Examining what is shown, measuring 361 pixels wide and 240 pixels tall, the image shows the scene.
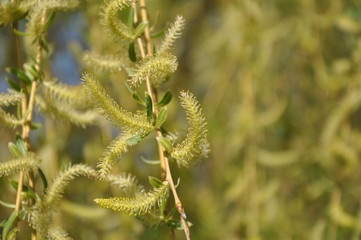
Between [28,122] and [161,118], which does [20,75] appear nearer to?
[28,122]

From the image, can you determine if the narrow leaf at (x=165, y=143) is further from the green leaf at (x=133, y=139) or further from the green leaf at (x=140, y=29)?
the green leaf at (x=140, y=29)

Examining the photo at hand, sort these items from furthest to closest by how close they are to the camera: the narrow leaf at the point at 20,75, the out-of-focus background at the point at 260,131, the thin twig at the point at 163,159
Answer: the out-of-focus background at the point at 260,131 < the narrow leaf at the point at 20,75 < the thin twig at the point at 163,159

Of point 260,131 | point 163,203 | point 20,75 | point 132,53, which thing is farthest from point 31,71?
point 260,131

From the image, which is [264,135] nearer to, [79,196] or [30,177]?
[79,196]

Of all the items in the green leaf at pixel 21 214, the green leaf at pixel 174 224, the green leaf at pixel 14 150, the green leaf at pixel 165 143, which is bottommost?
the green leaf at pixel 174 224

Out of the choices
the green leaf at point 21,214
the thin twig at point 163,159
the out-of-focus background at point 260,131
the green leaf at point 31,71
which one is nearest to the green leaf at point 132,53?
the thin twig at point 163,159

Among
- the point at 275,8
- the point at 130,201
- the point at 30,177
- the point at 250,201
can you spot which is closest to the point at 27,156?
the point at 30,177

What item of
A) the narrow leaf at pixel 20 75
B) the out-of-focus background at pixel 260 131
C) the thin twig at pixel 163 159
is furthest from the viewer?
the out-of-focus background at pixel 260 131

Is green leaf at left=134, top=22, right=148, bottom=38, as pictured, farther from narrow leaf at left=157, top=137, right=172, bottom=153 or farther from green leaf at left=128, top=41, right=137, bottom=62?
narrow leaf at left=157, top=137, right=172, bottom=153

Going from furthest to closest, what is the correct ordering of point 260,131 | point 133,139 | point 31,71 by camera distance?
point 260,131 → point 31,71 → point 133,139
